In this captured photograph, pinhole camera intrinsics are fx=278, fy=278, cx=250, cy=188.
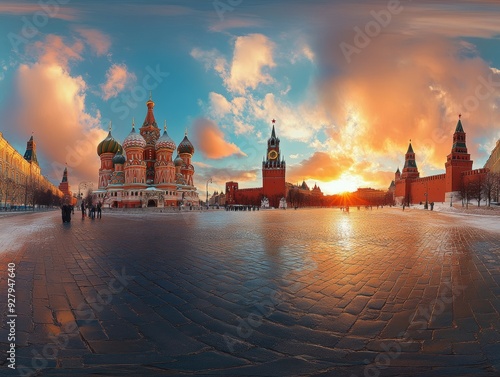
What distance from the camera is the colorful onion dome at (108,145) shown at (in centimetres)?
6875

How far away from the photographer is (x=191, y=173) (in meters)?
72.4

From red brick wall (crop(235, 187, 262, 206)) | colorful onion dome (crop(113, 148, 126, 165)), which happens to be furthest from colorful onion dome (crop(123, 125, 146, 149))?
red brick wall (crop(235, 187, 262, 206))

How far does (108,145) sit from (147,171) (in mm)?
13461

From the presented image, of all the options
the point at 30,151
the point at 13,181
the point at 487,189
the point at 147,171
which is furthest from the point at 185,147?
the point at 487,189

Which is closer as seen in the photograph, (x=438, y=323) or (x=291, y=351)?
(x=291, y=351)

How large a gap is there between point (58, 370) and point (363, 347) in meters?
2.80

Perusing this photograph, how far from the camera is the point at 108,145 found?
225ft

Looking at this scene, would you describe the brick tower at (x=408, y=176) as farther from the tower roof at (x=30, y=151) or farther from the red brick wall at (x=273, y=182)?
the tower roof at (x=30, y=151)

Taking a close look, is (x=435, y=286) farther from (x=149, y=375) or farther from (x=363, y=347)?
(x=149, y=375)

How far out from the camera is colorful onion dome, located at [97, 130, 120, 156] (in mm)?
68750

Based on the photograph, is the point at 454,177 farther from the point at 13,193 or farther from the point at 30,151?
the point at 30,151

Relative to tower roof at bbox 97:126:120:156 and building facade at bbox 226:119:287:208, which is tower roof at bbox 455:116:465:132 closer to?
building facade at bbox 226:119:287:208

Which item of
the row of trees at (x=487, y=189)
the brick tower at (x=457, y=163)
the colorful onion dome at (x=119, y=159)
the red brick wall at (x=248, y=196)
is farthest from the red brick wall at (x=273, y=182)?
the row of trees at (x=487, y=189)

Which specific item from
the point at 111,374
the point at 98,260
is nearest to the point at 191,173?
the point at 98,260
